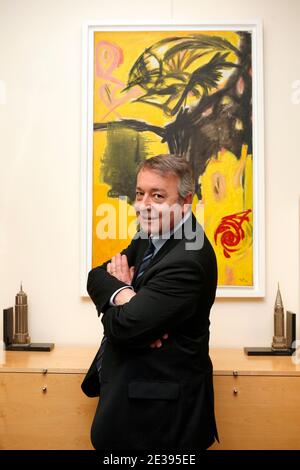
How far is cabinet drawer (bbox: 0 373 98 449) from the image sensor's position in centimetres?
271


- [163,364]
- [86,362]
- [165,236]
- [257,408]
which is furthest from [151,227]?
[257,408]

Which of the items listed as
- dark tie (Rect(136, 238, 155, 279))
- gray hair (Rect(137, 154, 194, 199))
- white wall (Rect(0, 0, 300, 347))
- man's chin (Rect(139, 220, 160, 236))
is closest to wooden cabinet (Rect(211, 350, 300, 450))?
white wall (Rect(0, 0, 300, 347))

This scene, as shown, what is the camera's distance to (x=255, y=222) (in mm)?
3139

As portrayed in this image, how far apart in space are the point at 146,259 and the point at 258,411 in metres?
0.96

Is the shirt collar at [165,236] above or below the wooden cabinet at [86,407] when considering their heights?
above

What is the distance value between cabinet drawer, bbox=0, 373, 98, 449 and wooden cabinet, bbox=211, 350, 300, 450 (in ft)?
2.00

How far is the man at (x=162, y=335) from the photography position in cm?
202

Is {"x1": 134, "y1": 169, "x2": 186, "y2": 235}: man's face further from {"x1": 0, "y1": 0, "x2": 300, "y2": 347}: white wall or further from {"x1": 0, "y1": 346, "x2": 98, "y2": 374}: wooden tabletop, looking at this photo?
{"x1": 0, "y1": 0, "x2": 300, "y2": 347}: white wall

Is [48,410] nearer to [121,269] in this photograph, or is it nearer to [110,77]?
[121,269]

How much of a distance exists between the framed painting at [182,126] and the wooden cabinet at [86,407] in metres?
0.59

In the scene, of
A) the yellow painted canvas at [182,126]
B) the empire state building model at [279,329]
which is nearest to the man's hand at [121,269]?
the yellow painted canvas at [182,126]

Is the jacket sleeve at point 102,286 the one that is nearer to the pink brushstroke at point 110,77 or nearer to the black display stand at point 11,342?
the black display stand at point 11,342

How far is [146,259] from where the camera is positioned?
230 cm

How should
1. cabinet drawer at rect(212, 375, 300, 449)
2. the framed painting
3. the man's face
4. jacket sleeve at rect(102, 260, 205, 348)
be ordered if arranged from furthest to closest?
the framed painting, cabinet drawer at rect(212, 375, 300, 449), the man's face, jacket sleeve at rect(102, 260, 205, 348)
